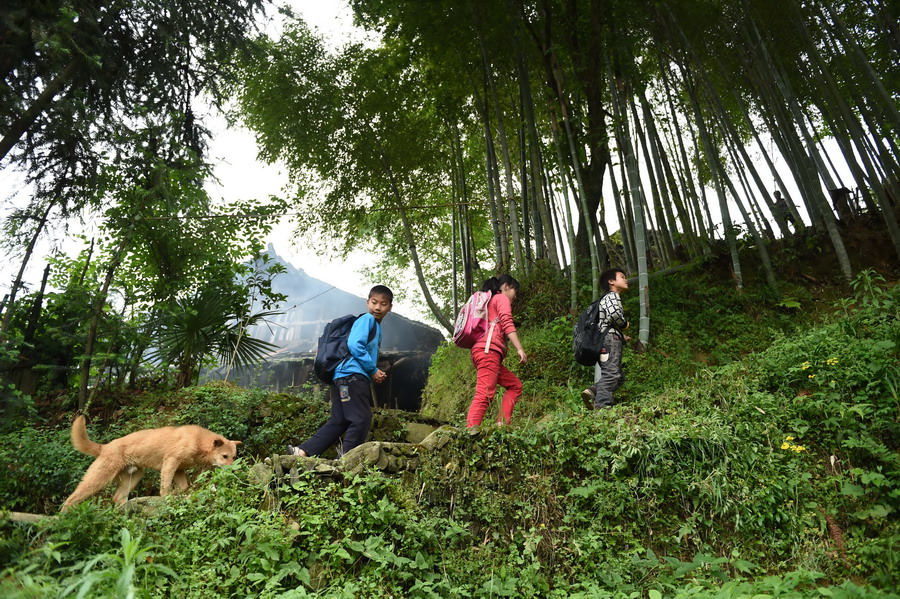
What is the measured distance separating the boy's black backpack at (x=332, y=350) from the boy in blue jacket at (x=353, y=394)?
0.11ft

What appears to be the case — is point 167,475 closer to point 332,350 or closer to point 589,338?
point 332,350

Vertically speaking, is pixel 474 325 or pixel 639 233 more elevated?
Answer: pixel 639 233

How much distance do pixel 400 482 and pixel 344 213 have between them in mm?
6496

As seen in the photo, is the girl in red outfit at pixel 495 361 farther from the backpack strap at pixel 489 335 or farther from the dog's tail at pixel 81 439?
the dog's tail at pixel 81 439

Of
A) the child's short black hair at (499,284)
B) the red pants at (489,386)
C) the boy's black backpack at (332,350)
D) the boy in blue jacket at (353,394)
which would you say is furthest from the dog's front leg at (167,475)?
the child's short black hair at (499,284)

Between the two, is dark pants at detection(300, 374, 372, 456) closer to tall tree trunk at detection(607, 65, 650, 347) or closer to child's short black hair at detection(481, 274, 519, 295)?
child's short black hair at detection(481, 274, 519, 295)

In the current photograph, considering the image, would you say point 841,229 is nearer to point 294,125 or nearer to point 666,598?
point 666,598

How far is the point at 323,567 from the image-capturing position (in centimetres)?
240

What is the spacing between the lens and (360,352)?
3.38m

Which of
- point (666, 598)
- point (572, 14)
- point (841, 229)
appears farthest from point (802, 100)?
point (666, 598)

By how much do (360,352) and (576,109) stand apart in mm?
4286

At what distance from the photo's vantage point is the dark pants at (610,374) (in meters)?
4.00

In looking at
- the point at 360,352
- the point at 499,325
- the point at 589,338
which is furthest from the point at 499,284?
the point at 360,352

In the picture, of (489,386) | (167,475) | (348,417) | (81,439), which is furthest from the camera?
(489,386)
